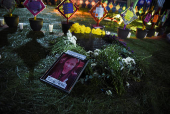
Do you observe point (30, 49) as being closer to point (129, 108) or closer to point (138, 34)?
point (129, 108)

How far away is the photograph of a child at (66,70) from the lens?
2.07m

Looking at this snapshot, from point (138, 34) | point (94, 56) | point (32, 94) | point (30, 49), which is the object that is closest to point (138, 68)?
point (94, 56)

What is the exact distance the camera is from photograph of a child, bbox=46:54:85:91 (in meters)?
2.07

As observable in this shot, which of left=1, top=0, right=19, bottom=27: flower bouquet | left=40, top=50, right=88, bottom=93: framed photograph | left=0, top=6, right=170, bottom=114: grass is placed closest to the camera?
left=0, top=6, right=170, bottom=114: grass

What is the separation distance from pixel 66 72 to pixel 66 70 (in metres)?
0.05

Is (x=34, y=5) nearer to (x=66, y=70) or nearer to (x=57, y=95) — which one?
(x=66, y=70)

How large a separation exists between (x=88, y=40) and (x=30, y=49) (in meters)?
1.87

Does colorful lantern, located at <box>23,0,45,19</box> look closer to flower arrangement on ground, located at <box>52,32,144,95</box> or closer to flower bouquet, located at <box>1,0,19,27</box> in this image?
flower bouquet, located at <box>1,0,19,27</box>

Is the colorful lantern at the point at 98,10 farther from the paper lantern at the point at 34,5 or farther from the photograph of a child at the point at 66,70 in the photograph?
the photograph of a child at the point at 66,70

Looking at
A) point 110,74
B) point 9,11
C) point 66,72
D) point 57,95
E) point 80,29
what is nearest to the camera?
point 57,95

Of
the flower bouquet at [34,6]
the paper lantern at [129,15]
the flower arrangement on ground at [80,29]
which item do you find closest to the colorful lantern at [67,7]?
the flower arrangement on ground at [80,29]

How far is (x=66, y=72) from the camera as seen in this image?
7.23 ft

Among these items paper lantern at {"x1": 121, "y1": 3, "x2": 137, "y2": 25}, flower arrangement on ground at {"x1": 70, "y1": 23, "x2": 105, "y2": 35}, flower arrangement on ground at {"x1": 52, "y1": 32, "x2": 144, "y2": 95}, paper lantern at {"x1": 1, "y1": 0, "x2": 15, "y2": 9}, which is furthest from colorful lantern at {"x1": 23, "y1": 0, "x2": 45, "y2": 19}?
paper lantern at {"x1": 121, "y1": 3, "x2": 137, "y2": 25}

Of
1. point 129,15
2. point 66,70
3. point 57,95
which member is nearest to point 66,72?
point 66,70
